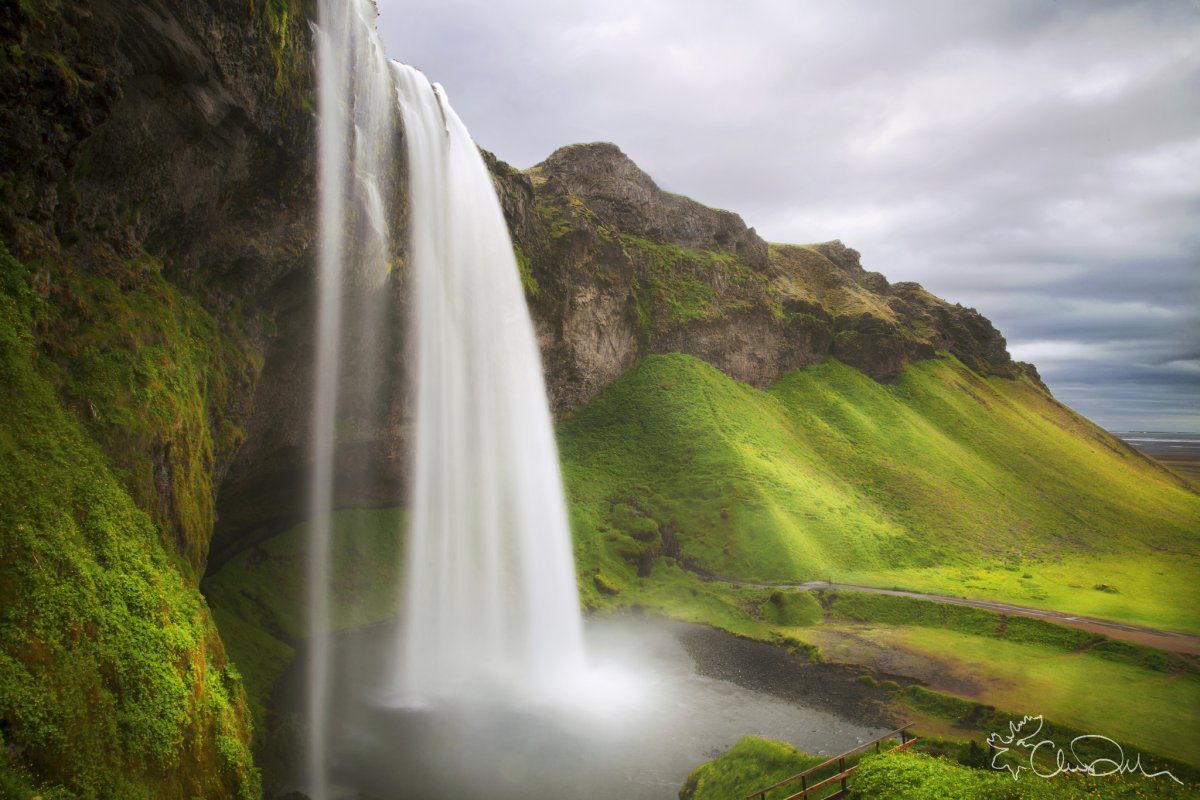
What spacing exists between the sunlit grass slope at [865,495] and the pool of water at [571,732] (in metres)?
13.3

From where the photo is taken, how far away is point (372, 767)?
19.4m

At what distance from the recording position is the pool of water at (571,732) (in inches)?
733

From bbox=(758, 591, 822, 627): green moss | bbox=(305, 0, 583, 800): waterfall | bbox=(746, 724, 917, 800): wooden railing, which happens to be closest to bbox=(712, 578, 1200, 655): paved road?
bbox=(758, 591, 822, 627): green moss

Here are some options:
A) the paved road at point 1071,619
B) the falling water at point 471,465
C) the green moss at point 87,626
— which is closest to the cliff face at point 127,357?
the green moss at point 87,626

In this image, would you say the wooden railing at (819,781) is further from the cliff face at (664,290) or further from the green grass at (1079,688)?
the cliff face at (664,290)

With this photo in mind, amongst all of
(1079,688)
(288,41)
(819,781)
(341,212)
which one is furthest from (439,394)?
(1079,688)

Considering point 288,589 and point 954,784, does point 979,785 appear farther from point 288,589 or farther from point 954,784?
point 288,589

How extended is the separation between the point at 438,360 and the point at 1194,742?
34.3 m

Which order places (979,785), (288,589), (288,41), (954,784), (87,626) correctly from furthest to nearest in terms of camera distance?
(288,589) → (288,41) → (954,784) → (979,785) → (87,626)

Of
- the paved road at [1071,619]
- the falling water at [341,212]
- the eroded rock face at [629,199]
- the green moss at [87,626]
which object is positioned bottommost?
the paved road at [1071,619]

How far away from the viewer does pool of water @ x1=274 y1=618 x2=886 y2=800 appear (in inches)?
733

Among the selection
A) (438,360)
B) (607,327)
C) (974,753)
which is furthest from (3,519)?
(607,327)

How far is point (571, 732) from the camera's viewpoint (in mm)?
21984

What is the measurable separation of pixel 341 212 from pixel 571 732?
2186cm
